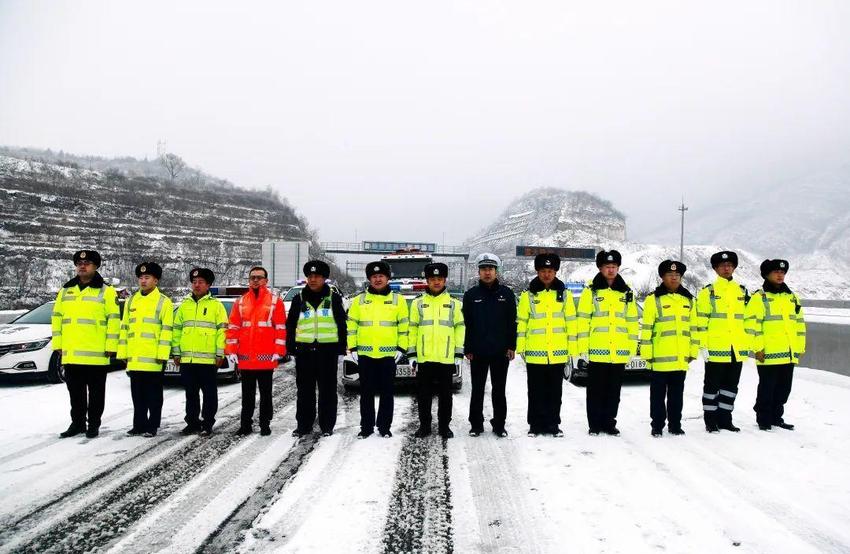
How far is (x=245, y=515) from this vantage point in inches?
163

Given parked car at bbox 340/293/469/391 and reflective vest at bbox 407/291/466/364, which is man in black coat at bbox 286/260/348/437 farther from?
parked car at bbox 340/293/469/391

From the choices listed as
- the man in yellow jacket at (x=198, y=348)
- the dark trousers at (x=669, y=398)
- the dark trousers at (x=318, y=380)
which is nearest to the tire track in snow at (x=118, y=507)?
the man in yellow jacket at (x=198, y=348)

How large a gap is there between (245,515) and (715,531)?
3477 mm

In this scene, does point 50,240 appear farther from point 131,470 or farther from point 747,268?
point 747,268

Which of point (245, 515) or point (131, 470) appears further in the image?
point (131, 470)

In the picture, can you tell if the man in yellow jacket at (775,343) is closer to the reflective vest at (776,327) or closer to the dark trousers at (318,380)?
the reflective vest at (776,327)

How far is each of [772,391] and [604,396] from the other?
2.24 metres

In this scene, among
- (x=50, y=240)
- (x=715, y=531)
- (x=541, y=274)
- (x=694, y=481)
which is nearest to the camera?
(x=715, y=531)

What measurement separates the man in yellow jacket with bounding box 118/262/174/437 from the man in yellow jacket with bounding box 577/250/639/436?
16.7ft

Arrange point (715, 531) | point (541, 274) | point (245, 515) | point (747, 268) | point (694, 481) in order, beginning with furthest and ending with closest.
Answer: point (747, 268) < point (541, 274) < point (694, 481) < point (245, 515) < point (715, 531)

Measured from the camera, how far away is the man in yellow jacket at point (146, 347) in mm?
6422

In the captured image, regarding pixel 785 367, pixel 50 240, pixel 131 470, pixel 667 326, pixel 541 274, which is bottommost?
pixel 131 470

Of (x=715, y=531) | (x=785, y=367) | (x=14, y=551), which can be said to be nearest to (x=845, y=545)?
(x=715, y=531)

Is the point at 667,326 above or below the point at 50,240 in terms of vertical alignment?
below
